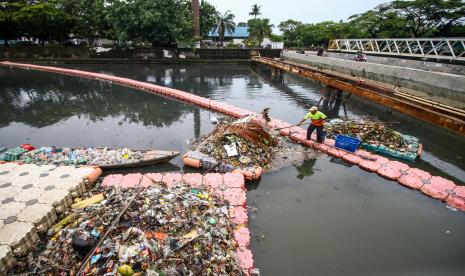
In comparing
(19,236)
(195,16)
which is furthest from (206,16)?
(19,236)

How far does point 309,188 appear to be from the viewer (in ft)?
21.6

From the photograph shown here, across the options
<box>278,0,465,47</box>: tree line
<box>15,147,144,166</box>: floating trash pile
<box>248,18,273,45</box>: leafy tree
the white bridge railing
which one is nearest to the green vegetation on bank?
<box>278,0,465,47</box>: tree line

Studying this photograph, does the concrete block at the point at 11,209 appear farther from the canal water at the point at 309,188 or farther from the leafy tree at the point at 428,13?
the leafy tree at the point at 428,13

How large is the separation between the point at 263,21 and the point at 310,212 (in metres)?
47.1

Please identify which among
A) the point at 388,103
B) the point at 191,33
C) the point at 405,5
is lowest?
the point at 388,103

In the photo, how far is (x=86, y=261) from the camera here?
12.4ft

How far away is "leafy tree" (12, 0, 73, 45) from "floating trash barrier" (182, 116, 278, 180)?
105 feet

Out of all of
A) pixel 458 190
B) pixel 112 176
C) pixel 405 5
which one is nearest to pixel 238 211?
pixel 112 176

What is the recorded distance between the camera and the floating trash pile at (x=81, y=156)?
7.17m

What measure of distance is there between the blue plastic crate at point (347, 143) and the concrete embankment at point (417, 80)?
20.0 ft

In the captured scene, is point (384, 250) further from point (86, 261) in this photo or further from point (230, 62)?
point (230, 62)

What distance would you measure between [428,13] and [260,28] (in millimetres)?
25884

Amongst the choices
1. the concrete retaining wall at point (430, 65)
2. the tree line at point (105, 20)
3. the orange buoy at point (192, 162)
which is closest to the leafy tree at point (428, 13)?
the concrete retaining wall at point (430, 65)

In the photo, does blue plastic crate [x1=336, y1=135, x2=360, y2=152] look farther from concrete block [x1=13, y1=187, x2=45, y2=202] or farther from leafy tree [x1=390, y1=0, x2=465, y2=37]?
leafy tree [x1=390, y1=0, x2=465, y2=37]
